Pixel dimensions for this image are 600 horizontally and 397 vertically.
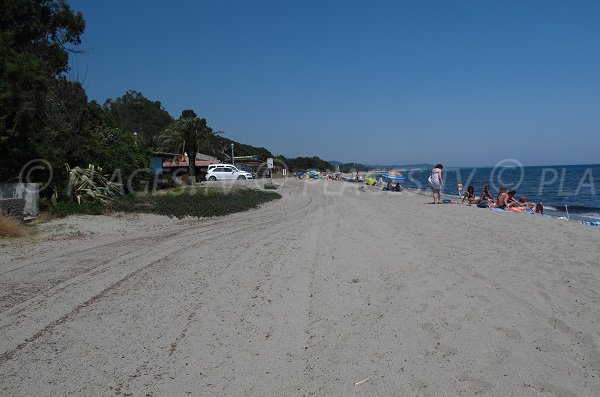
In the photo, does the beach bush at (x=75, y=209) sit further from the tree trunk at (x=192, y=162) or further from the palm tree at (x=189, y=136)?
the palm tree at (x=189, y=136)

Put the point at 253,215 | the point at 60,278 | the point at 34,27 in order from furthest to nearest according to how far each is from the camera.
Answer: the point at 34,27 < the point at 253,215 < the point at 60,278

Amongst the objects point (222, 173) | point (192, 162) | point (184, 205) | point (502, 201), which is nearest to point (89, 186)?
point (184, 205)

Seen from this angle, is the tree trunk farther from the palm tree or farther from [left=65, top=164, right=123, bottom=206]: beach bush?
[left=65, top=164, right=123, bottom=206]: beach bush

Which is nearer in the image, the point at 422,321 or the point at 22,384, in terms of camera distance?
the point at 22,384

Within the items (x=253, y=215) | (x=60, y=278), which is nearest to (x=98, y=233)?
(x=60, y=278)

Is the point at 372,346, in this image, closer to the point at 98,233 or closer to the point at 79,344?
the point at 79,344

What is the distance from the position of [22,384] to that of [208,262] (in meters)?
4.19

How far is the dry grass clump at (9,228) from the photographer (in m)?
9.16

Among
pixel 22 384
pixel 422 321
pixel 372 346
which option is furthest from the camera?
pixel 422 321

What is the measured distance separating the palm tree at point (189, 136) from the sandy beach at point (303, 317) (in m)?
32.5

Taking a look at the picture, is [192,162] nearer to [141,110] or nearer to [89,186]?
[89,186]

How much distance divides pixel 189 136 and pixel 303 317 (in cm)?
3788

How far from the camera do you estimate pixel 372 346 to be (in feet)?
14.0

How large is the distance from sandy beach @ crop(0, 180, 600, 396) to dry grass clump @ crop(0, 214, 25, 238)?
365 millimetres
